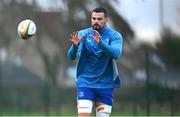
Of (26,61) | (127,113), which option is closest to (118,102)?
(127,113)

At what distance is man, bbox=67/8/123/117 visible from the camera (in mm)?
6586

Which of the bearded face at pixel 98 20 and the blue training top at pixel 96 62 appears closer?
the bearded face at pixel 98 20

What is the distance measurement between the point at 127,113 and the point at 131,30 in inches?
75.2

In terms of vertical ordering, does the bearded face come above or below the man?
above

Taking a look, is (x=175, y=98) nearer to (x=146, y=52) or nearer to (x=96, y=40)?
(x=146, y=52)

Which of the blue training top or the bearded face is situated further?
the blue training top

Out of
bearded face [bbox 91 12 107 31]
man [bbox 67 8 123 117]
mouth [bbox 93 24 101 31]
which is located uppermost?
bearded face [bbox 91 12 107 31]

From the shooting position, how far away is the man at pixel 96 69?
6586 mm

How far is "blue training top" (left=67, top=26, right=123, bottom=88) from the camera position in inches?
261

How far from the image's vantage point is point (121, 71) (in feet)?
46.9

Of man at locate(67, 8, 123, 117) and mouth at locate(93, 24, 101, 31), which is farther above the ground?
mouth at locate(93, 24, 101, 31)

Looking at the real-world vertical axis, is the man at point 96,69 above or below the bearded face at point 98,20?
below

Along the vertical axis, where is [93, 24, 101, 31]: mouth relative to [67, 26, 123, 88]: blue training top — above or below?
above

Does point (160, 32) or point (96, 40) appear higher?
point (160, 32)
